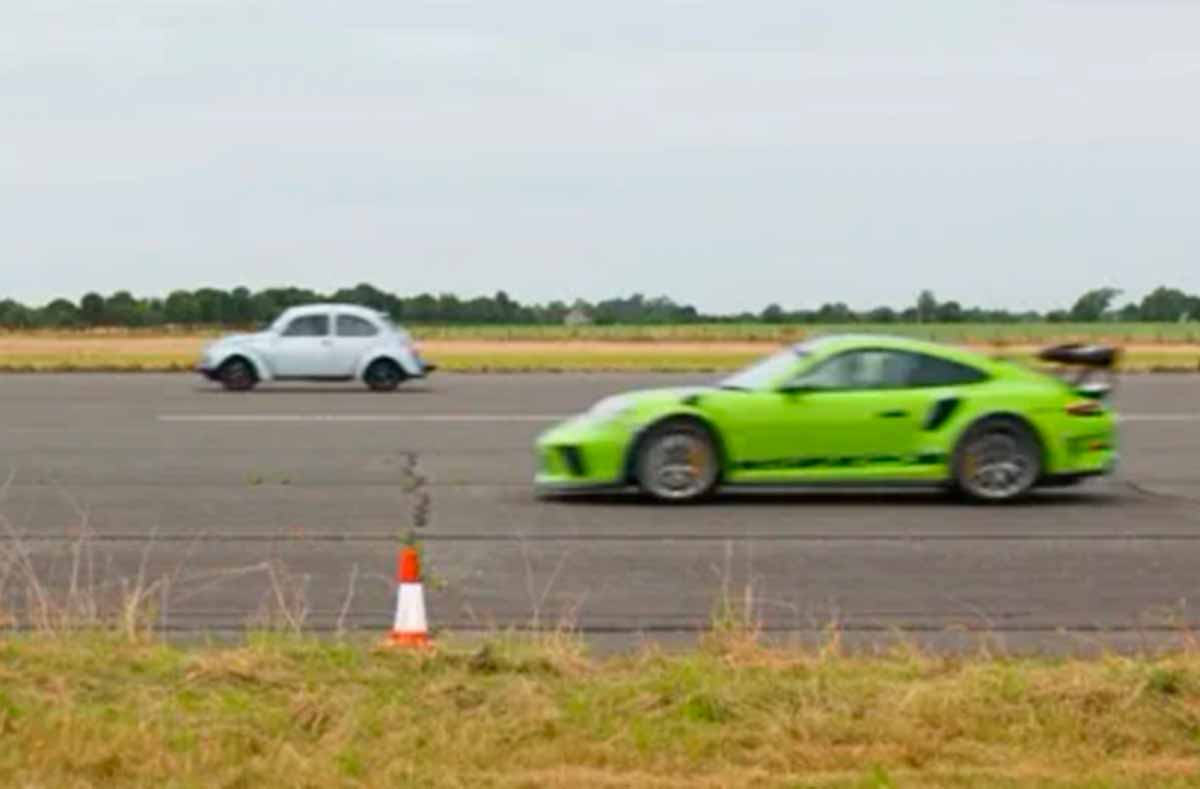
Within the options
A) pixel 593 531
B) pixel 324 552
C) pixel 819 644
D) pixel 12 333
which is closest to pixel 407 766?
pixel 819 644

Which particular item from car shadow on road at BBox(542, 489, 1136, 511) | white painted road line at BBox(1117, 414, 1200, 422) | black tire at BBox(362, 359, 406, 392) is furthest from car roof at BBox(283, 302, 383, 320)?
car shadow on road at BBox(542, 489, 1136, 511)

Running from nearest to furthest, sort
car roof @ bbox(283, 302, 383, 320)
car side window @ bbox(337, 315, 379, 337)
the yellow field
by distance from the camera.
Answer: car side window @ bbox(337, 315, 379, 337)
car roof @ bbox(283, 302, 383, 320)
the yellow field

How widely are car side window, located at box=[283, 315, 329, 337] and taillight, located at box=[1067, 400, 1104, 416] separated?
846 inches

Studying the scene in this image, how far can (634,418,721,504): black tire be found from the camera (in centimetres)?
1670

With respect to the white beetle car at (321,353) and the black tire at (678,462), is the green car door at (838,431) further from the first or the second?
the white beetle car at (321,353)

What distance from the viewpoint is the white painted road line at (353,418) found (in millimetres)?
26938

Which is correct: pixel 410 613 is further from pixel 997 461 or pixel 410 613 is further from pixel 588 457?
pixel 997 461

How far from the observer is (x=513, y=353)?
61.8 m

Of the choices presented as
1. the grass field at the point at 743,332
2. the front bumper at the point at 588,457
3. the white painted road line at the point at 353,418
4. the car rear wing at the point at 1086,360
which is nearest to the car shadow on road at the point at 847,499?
the front bumper at the point at 588,457

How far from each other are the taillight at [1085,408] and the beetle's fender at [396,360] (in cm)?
2029

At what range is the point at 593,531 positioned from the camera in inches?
586

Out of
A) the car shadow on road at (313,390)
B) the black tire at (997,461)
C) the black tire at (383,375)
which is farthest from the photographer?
the black tire at (383,375)

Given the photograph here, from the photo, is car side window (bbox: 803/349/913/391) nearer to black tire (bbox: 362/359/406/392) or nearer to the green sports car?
the green sports car

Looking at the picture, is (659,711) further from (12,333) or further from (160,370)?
(12,333)
